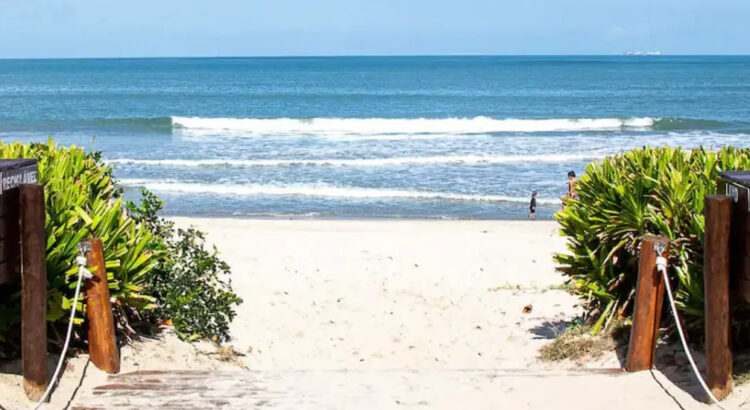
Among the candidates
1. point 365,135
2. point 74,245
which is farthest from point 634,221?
point 365,135

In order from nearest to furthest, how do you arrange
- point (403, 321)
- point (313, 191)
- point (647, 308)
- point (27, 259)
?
point (27, 259)
point (647, 308)
point (403, 321)
point (313, 191)

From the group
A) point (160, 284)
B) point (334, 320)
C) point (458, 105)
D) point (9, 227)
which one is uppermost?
point (458, 105)

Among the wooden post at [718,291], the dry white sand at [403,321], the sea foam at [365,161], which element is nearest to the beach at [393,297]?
the dry white sand at [403,321]

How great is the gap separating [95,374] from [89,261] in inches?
29.9

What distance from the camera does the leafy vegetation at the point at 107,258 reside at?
238 inches

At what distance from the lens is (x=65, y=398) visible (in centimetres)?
573

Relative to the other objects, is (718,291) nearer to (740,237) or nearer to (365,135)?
(740,237)

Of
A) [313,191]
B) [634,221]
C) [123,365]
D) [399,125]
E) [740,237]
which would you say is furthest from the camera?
[399,125]

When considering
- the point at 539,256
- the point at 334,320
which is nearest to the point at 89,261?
the point at 334,320

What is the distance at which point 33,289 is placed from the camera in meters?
5.45

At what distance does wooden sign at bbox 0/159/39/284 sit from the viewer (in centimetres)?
539

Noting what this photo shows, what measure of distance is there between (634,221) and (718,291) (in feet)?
5.96

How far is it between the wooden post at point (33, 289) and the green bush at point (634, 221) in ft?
13.7

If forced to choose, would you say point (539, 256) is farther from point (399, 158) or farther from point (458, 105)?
point (458, 105)
